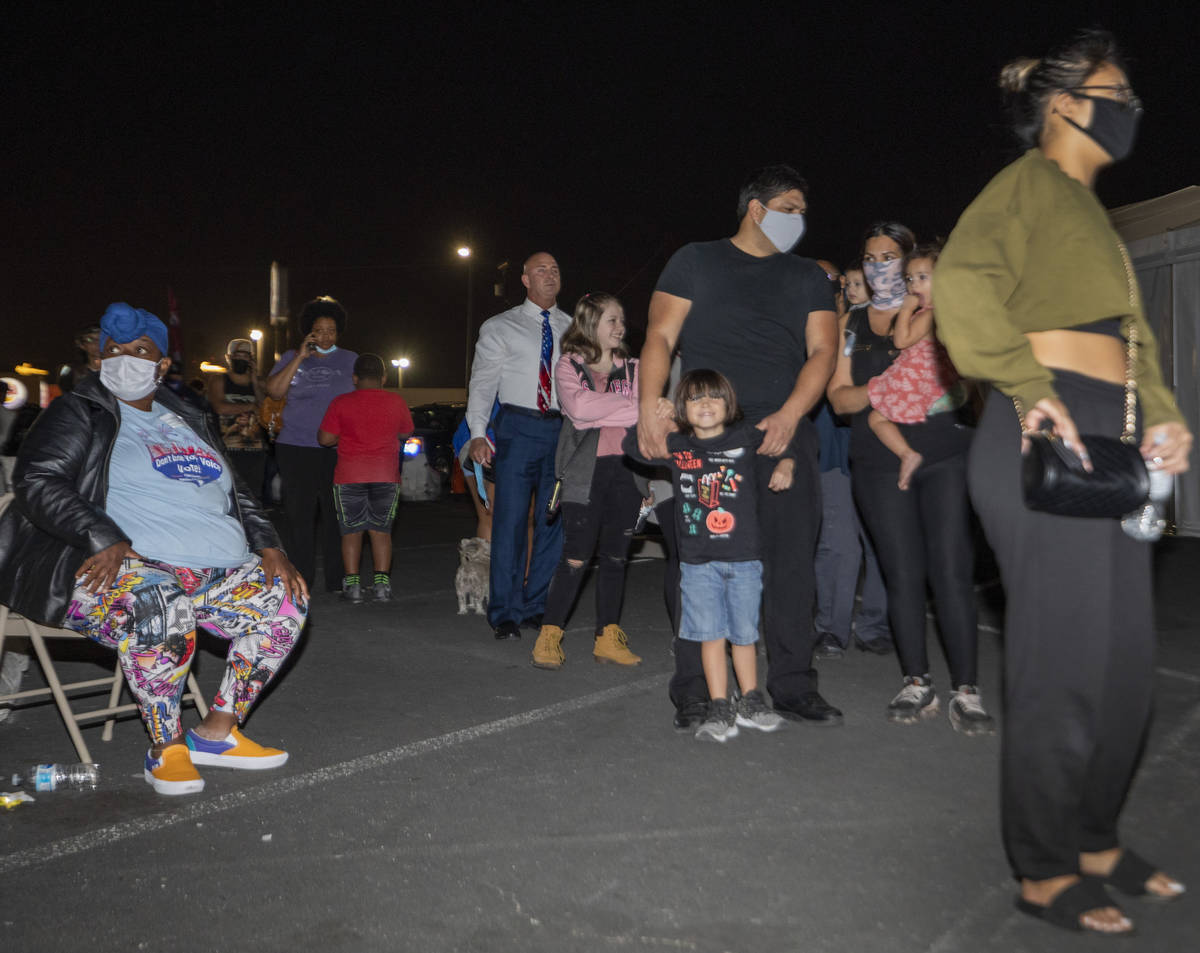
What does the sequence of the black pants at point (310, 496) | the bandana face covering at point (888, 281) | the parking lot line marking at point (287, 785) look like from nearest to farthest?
the parking lot line marking at point (287, 785) < the bandana face covering at point (888, 281) < the black pants at point (310, 496)

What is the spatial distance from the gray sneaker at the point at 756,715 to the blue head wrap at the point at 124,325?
2.78 meters

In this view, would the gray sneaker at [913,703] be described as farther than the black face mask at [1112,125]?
Yes

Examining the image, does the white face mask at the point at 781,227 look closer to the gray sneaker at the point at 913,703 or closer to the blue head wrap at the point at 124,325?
the gray sneaker at the point at 913,703

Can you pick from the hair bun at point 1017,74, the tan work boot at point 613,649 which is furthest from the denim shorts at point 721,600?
the hair bun at point 1017,74

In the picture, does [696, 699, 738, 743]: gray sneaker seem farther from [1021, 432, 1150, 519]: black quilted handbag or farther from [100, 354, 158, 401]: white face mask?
[100, 354, 158, 401]: white face mask

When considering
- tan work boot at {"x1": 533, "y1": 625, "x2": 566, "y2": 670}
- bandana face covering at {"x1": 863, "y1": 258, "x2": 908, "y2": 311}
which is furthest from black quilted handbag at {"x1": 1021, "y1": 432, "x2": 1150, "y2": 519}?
tan work boot at {"x1": 533, "y1": 625, "x2": 566, "y2": 670}

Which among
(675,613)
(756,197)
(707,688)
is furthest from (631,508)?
(756,197)

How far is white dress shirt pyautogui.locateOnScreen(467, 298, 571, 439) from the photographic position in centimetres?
654

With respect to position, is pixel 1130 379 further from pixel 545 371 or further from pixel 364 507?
pixel 364 507

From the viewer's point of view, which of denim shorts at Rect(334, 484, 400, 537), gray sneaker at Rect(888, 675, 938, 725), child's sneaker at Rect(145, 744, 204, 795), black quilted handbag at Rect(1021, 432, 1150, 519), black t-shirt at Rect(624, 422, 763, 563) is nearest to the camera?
black quilted handbag at Rect(1021, 432, 1150, 519)

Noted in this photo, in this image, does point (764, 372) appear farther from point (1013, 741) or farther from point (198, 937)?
point (198, 937)

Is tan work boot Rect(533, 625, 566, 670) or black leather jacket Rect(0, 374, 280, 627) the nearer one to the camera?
black leather jacket Rect(0, 374, 280, 627)

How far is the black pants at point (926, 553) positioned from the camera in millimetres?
4430

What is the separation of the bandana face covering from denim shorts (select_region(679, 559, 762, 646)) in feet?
4.93
